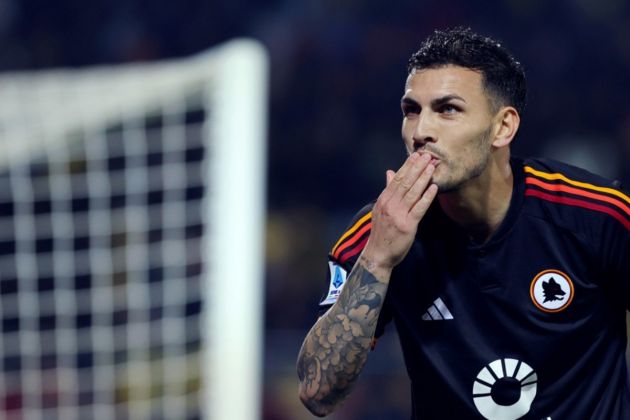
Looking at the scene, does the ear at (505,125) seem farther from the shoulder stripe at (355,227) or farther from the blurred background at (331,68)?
the blurred background at (331,68)

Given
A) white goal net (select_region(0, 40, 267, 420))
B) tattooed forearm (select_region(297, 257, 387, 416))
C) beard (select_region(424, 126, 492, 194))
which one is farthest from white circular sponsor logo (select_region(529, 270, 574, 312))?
white goal net (select_region(0, 40, 267, 420))

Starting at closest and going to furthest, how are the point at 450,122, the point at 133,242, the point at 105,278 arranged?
1. the point at 450,122
2. the point at 133,242
3. the point at 105,278

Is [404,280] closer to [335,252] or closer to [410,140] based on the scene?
[335,252]

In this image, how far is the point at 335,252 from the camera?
3348 millimetres

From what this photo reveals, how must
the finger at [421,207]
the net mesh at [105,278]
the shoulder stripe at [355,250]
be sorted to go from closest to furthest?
the finger at [421,207] → the shoulder stripe at [355,250] → the net mesh at [105,278]

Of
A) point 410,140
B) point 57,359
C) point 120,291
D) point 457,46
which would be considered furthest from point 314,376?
point 57,359

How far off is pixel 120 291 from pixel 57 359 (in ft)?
3.04

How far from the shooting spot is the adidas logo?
3297mm

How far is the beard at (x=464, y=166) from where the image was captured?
3.18 meters

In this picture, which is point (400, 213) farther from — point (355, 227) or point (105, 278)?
point (105, 278)

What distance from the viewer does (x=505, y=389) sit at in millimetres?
3221

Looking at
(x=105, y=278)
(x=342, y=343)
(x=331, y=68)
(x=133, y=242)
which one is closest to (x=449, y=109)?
(x=342, y=343)

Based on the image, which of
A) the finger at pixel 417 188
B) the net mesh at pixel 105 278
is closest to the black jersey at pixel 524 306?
the finger at pixel 417 188

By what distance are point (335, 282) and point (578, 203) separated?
0.73 m
